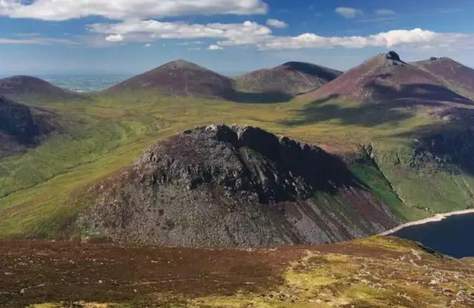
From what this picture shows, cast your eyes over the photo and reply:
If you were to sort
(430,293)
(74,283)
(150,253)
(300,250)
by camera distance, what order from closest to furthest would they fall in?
(74,283) → (430,293) → (150,253) → (300,250)

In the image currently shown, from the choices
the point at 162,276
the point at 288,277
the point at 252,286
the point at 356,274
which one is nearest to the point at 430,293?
the point at 356,274

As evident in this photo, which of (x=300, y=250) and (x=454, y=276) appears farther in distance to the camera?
(x=300, y=250)

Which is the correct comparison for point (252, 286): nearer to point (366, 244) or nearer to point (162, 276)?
point (162, 276)

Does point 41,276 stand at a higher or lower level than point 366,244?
higher

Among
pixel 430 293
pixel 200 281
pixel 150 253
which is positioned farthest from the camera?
pixel 150 253

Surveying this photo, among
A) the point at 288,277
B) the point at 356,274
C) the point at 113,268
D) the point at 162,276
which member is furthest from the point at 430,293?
the point at 113,268

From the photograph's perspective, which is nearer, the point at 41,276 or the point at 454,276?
the point at 41,276

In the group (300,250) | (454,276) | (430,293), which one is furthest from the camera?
(300,250)

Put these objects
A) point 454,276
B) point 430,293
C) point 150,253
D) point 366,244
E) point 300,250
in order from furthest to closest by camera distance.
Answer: point 366,244 → point 300,250 → point 454,276 → point 150,253 → point 430,293

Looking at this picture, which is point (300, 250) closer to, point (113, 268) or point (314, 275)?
point (314, 275)
